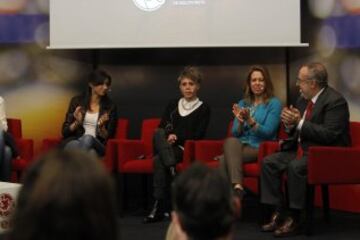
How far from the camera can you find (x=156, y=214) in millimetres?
5676

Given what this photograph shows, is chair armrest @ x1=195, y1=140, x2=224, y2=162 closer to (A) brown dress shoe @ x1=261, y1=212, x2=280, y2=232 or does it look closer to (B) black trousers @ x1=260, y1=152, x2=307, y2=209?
(B) black trousers @ x1=260, y1=152, x2=307, y2=209

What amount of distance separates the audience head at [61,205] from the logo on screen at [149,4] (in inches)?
211

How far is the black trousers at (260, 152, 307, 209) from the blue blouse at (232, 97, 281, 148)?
35 centimetres

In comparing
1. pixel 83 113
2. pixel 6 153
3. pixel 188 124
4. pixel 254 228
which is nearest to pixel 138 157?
pixel 188 124

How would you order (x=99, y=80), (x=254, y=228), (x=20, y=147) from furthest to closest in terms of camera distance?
(x=20, y=147) → (x=99, y=80) → (x=254, y=228)

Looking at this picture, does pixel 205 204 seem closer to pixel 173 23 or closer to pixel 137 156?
pixel 137 156

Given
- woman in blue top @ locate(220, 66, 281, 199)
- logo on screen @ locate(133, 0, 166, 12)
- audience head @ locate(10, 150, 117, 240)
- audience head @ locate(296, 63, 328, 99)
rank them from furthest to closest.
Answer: logo on screen @ locate(133, 0, 166, 12) → woman in blue top @ locate(220, 66, 281, 199) → audience head @ locate(296, 63, 328, 99) → audience head @ locate(10, 150, 117, 240)

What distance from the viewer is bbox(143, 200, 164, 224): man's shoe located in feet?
18.6

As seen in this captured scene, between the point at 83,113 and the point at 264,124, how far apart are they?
161cm

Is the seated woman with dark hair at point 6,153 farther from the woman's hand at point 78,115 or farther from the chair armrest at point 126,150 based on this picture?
the chair armrest at point 126,150

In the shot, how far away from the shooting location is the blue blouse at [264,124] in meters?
5.58

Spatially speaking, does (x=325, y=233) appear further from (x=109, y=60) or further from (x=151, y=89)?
(x=109, y=60)

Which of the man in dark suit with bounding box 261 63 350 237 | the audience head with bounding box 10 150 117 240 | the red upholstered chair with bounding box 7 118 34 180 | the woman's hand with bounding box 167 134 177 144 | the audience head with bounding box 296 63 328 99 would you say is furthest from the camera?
the red upholstered chair with bounding box 7 118 34 180

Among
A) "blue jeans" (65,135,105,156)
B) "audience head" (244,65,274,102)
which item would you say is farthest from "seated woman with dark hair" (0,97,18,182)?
"audience head" (244,65,274,102)
